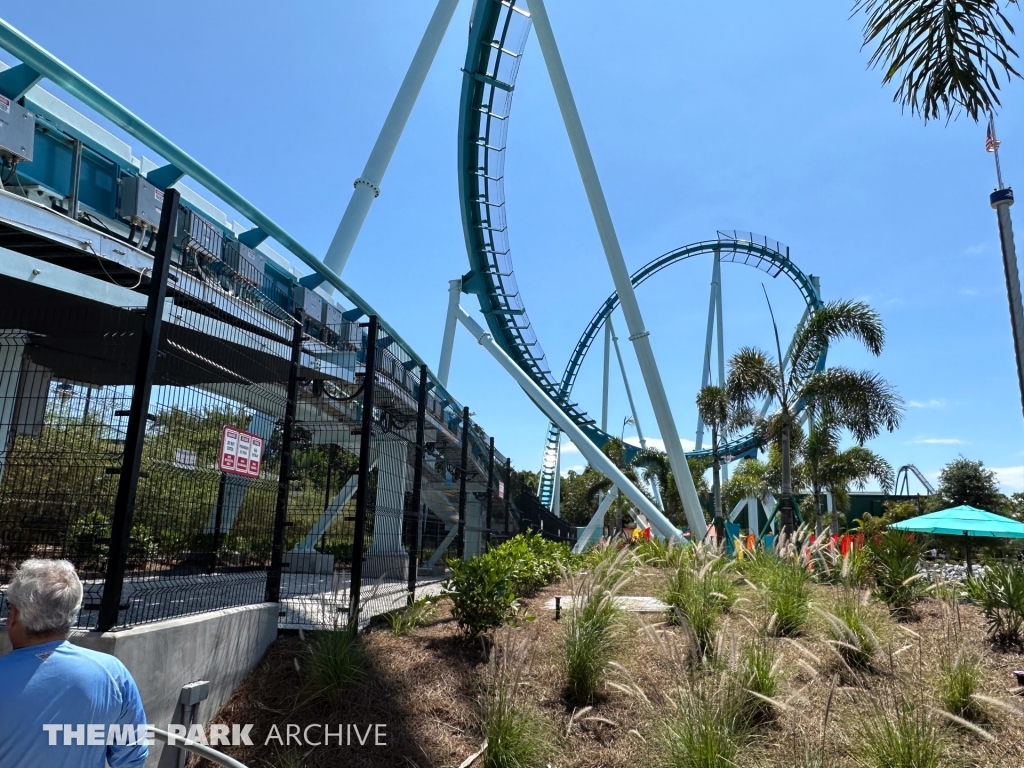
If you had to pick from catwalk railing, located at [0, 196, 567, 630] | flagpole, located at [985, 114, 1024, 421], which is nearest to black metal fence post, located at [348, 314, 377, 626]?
catwalk railing, located at [0, 196, 567, 630]

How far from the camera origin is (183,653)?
4156mm

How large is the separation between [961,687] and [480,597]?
10.2ft

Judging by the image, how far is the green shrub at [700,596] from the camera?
5.76 meters

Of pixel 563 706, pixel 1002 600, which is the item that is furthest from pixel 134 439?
pixel 1002 600

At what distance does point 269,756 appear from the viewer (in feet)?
13.7

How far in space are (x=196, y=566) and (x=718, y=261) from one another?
32.6 metres

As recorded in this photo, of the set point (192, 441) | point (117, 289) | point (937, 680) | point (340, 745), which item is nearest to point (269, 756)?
point (340, 745)

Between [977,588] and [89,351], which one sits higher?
[89,351]

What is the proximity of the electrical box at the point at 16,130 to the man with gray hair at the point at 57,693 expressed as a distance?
5.26 m

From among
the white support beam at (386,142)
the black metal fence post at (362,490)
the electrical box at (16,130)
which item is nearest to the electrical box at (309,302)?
the white support beam at (386,142)

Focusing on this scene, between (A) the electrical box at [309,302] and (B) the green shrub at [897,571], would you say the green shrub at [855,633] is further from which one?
(A) the electrical box at [309,302]

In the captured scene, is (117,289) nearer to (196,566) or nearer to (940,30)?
(196,566)

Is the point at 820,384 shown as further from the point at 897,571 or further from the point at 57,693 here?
the point at 57,693

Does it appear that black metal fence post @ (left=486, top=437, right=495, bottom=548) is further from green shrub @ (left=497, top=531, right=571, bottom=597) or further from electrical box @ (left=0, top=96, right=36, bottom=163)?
electrical box @ (left=0, top=96, right=36, bottom=163)
